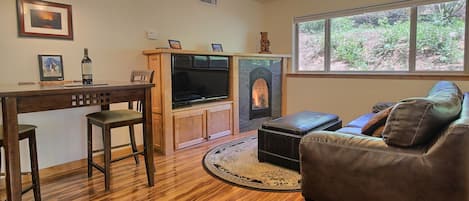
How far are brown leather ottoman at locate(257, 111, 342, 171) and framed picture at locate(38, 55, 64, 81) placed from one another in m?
2.06

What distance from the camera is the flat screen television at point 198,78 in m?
3.63

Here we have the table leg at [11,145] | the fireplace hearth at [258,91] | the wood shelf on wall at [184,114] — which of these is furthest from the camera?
the fireplace hearth at [258,91]

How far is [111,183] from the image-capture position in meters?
2.70

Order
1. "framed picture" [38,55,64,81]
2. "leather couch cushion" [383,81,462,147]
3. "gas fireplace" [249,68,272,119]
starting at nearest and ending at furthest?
"leather couch cushion" [383,81,462,147] → "framed picture" [38,55,64,81] → "gas fireplace" [249,68,272,119]

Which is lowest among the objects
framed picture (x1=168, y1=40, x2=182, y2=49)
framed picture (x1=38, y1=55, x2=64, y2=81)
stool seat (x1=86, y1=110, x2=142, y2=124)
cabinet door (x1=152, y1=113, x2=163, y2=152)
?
cabinet door (x1=152, y1=113, x2=163, y2=152)

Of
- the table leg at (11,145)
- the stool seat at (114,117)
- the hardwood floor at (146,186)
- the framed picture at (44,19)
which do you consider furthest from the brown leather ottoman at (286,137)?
the framed picture at (44,19)

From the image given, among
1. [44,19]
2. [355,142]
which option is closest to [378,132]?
[355,142]

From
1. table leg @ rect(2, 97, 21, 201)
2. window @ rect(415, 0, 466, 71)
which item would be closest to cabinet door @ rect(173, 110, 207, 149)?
table leg @ rect(2, 97, 21, 201)

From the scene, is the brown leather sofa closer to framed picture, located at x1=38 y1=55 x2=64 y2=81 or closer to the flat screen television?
the flat screen television

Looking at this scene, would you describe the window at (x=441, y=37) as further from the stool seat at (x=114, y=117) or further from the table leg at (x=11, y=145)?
the table leg at (x=11, y=145)

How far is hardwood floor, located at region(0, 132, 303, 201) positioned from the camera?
2.42 meters

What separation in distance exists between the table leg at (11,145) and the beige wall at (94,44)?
39.1 inches

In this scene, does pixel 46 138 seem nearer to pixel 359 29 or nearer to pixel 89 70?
pixel 89 70

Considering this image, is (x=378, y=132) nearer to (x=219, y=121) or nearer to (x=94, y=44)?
(x=219, y=121)
